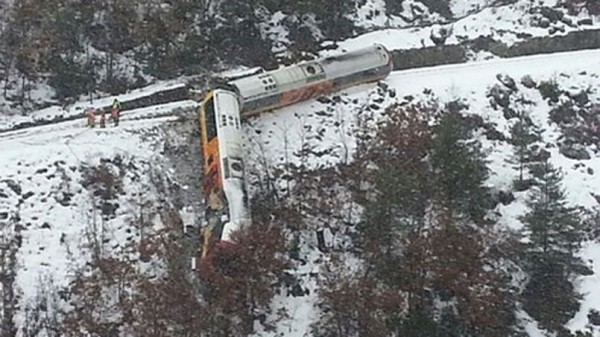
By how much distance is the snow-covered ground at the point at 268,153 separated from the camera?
101 feet

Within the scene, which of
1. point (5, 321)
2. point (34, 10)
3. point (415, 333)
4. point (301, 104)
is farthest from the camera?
point (34, 10)

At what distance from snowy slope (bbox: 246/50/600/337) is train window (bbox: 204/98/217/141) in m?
2.14

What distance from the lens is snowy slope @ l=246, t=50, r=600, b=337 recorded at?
33.0m

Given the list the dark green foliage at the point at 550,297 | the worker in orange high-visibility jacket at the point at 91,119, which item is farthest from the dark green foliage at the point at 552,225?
the worker in orange high-visibility jacket at the point at 91,119

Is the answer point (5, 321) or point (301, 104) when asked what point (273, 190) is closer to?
point (301, 104)

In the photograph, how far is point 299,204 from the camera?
33688mm

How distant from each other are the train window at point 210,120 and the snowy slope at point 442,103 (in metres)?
2.14

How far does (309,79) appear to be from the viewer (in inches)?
1501

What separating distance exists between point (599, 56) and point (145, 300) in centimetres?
2599

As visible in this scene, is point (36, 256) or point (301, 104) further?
point (301, 104)

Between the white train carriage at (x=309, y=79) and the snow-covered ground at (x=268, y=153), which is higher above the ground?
the white train carriage at (x=309, y=79)

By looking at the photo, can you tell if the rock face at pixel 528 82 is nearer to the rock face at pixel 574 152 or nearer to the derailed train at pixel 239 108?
the rock face at pixel 574 152

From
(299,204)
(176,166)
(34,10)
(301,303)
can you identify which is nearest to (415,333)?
(301,303)

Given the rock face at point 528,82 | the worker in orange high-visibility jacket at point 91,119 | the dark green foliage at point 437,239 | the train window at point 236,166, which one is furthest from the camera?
the rock face at point 528,82
